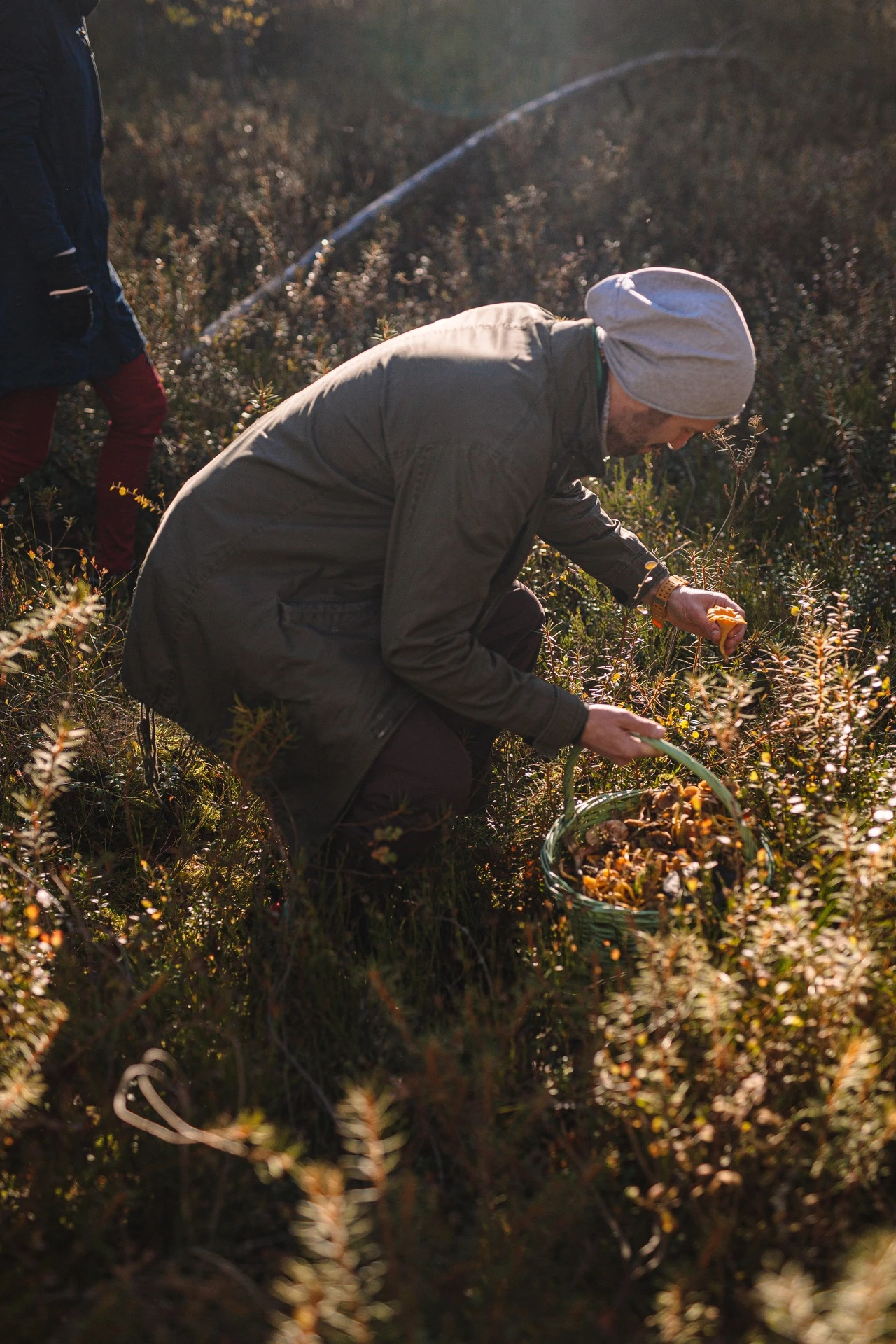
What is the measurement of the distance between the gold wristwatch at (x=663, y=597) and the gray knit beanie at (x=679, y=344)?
722mm

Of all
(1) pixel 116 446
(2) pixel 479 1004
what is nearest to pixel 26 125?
(1) pixel 116 446

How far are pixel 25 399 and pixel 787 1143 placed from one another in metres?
3.31

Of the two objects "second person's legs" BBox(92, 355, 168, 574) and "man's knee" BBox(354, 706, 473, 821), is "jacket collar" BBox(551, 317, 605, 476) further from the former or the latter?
"second person's legs" BBox(92, 355, 168, 574)

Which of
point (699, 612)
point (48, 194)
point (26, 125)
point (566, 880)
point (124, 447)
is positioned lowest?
point (566, 880)

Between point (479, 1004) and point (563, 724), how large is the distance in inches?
27.0

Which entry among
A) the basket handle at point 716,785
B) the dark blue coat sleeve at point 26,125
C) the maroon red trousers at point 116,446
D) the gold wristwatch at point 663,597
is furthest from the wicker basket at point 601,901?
the dark blue coat sleeve at point 26,125

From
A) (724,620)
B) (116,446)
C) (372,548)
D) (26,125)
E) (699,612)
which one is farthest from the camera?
(116,446)

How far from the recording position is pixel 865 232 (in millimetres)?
6352

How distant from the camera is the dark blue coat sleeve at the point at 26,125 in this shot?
10.8 feet

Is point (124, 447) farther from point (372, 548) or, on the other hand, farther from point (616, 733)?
point (616, 733)

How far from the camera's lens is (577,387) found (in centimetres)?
234

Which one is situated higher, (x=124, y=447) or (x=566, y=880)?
(x=124, y=447)

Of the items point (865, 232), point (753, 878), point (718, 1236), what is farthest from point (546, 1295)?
point (865, 232)

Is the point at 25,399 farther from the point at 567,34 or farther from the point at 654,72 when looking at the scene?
the point at 567,34
